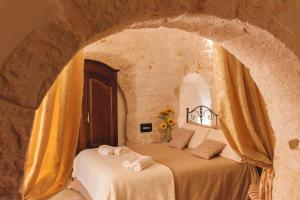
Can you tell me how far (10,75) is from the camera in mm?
721

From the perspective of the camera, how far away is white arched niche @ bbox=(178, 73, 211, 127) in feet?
15.1

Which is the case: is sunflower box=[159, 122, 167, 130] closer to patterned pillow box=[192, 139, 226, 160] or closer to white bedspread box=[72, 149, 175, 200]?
patterned pillow box=[192, 139, 226, 160]

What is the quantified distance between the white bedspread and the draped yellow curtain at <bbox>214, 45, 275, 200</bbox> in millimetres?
883

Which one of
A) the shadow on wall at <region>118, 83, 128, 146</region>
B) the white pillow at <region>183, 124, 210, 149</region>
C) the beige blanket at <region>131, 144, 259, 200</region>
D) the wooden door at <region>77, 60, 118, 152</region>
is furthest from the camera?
the shadow on wall at <region>118, 83, 128, 146</region>

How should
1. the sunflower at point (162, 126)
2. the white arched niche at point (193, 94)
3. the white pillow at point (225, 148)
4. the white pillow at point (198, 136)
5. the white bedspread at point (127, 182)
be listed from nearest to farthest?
the white bedspread at point (127, 182) → the white pillow at point (225, 148) → the white pillow at point (198, 136) → the white arched niche at point (193, 94) → the sunflower at point (162, 126)

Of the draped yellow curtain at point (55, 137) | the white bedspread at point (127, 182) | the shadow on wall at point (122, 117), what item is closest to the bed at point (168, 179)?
the white bedspread at point (127, 182)

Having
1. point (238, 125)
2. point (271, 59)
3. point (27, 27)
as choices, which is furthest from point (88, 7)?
point (238, 125)

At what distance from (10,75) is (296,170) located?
1.46 meters

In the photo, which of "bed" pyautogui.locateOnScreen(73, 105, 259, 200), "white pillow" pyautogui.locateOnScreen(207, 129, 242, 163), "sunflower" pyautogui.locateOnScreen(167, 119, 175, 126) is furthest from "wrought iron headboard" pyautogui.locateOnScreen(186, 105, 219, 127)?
"bed" pyautogui.locateOnScreen(73, 105, 259, 200)

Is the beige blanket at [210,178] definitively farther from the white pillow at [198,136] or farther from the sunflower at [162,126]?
the sunflower at [162,126]

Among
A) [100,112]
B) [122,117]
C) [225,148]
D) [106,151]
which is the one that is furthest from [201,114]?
[106,151]

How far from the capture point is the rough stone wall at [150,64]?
445cm

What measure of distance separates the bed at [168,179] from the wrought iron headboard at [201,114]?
983 millimetres

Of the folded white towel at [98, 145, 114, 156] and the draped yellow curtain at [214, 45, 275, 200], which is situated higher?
the draped yellow curtain at [214, 45, 275, 200]
